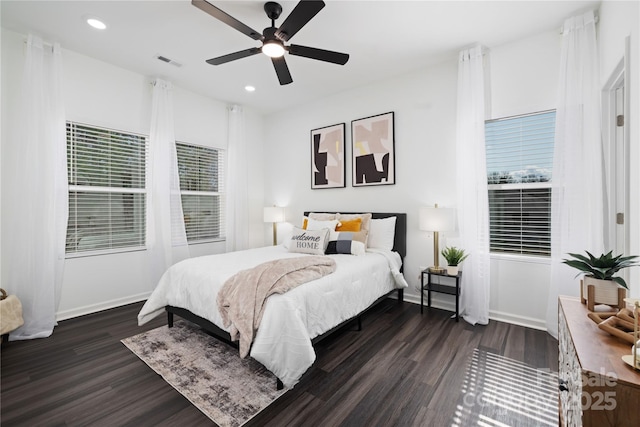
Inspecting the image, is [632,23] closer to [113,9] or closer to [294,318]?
[294,318]

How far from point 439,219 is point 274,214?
278 centimetres

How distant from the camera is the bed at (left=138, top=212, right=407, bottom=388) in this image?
74.9 inches

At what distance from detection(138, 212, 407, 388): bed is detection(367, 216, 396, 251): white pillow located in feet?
0.54

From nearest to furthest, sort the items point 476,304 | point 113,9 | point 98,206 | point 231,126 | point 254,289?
1. point 254,289
2. point 113,9
3. point 476,304
4. point 98,206
5. point 231,126

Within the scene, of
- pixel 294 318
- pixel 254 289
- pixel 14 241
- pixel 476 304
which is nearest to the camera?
pixel 294 318

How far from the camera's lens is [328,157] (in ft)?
14.8

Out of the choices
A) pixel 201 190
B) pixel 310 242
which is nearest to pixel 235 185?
pixel 201 190

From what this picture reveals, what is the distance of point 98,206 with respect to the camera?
11.8ft

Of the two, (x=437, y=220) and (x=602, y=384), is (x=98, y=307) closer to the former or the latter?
(x=437, y=220)

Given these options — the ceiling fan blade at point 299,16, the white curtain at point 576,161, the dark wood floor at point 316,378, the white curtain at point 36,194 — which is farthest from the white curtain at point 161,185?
the white curtain at point 576,161

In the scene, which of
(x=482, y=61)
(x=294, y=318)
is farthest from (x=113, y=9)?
(x=482, y=61)

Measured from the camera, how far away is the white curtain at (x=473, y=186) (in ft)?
10.0

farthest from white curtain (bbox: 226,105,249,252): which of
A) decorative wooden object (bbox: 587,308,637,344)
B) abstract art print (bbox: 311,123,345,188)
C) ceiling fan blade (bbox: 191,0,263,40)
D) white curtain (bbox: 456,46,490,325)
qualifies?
decorative wooden object (bbox: 587,308,637,344)

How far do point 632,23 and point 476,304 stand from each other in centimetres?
254
